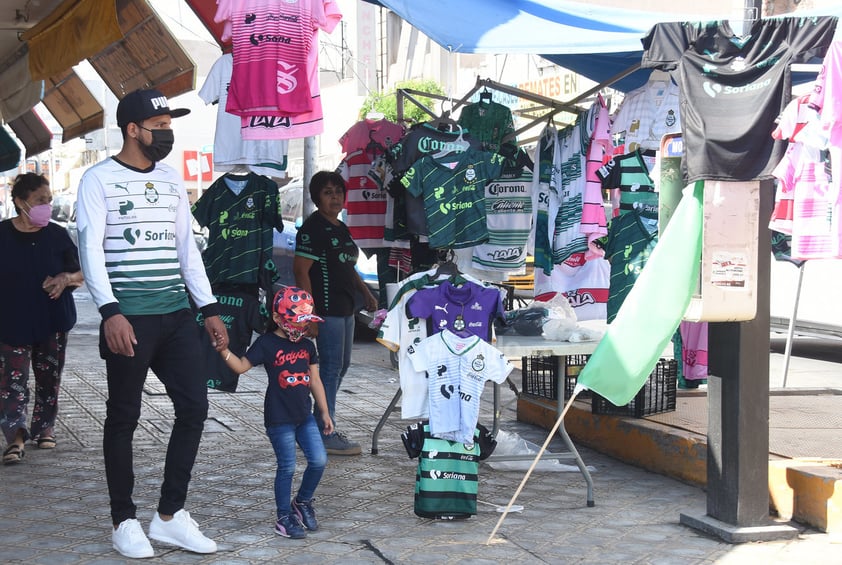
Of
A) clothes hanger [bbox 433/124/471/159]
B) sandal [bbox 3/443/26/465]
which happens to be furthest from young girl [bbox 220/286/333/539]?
sandal [bbox 3/443/26/465]

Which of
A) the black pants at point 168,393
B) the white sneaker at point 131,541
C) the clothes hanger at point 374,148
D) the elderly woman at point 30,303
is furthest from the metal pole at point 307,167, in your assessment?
the white sneaker at point 131,541

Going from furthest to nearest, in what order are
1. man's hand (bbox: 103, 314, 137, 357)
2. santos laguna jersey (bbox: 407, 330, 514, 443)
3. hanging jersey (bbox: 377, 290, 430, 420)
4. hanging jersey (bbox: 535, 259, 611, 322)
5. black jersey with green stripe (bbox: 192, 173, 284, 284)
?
hanging jersey (bbox: 535, 259, 611, 322)
black jersey with green stripe (bbox: 192, 173, 284, 284)
hanging jersey (bbox: 377, 290, 430, 420)
santos laguna jersey (bbox: 407, 330, 514, 443)
man's hand (bbox: 103, 314, 137, 357)

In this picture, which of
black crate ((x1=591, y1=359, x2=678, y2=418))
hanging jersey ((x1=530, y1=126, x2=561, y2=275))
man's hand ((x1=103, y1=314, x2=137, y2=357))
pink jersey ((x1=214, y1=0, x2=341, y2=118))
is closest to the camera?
man's hand ((x1=103, y1=314, x2=137, y2=357))

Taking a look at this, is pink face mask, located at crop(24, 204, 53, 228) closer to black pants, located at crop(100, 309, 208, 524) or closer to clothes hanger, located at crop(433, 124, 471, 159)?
black pants, located at crop(100, 309, 208, 524)

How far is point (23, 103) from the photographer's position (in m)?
12.0

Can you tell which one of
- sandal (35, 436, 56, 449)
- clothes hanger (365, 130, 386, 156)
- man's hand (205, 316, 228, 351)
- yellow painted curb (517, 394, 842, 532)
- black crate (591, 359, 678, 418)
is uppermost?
clothes hanger (365, 130, 386, 156)

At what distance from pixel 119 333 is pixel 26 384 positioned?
9.26 ft

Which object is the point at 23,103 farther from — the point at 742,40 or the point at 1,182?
the point at 1,182

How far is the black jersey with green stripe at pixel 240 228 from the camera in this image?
7.22 meters

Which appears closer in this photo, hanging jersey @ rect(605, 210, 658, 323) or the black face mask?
the black face mask

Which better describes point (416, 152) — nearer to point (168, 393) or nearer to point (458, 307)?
point (458, 307)

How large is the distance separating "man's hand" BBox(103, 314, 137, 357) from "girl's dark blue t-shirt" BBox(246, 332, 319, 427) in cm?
73

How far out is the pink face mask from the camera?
7.32 m

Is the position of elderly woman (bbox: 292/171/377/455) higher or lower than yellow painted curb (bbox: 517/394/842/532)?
higher
